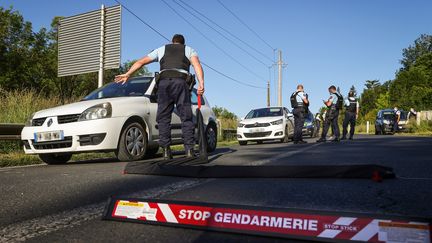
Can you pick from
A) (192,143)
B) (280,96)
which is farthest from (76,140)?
(280,96)

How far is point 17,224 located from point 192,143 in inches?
142

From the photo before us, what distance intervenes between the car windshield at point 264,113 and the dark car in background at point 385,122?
14.9m

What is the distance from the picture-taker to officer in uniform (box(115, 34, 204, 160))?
5.83 meters

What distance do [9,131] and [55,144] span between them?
2.23m

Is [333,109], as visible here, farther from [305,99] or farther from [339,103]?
[305,99]

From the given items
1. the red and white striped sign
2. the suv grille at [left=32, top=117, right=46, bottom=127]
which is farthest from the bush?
the red and white striped sign

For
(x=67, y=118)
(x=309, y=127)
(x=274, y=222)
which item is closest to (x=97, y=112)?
(x=67, y=118)

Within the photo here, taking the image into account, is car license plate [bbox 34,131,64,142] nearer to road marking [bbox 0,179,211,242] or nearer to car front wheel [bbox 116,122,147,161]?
car front wheel [bbox 116,122,147,161]

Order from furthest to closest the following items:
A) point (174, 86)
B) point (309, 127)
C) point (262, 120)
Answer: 1. point (309, 127)
2. point (262, 120)
3. point (174, 86)

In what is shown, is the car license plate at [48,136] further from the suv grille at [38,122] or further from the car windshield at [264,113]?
the car windshield at [264,113]

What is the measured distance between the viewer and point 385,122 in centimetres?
2772

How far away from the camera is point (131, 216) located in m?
2.24

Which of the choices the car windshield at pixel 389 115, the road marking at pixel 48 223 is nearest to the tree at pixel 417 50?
the car windshield at pixel 389 115

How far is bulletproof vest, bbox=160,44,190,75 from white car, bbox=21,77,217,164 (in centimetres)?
127
